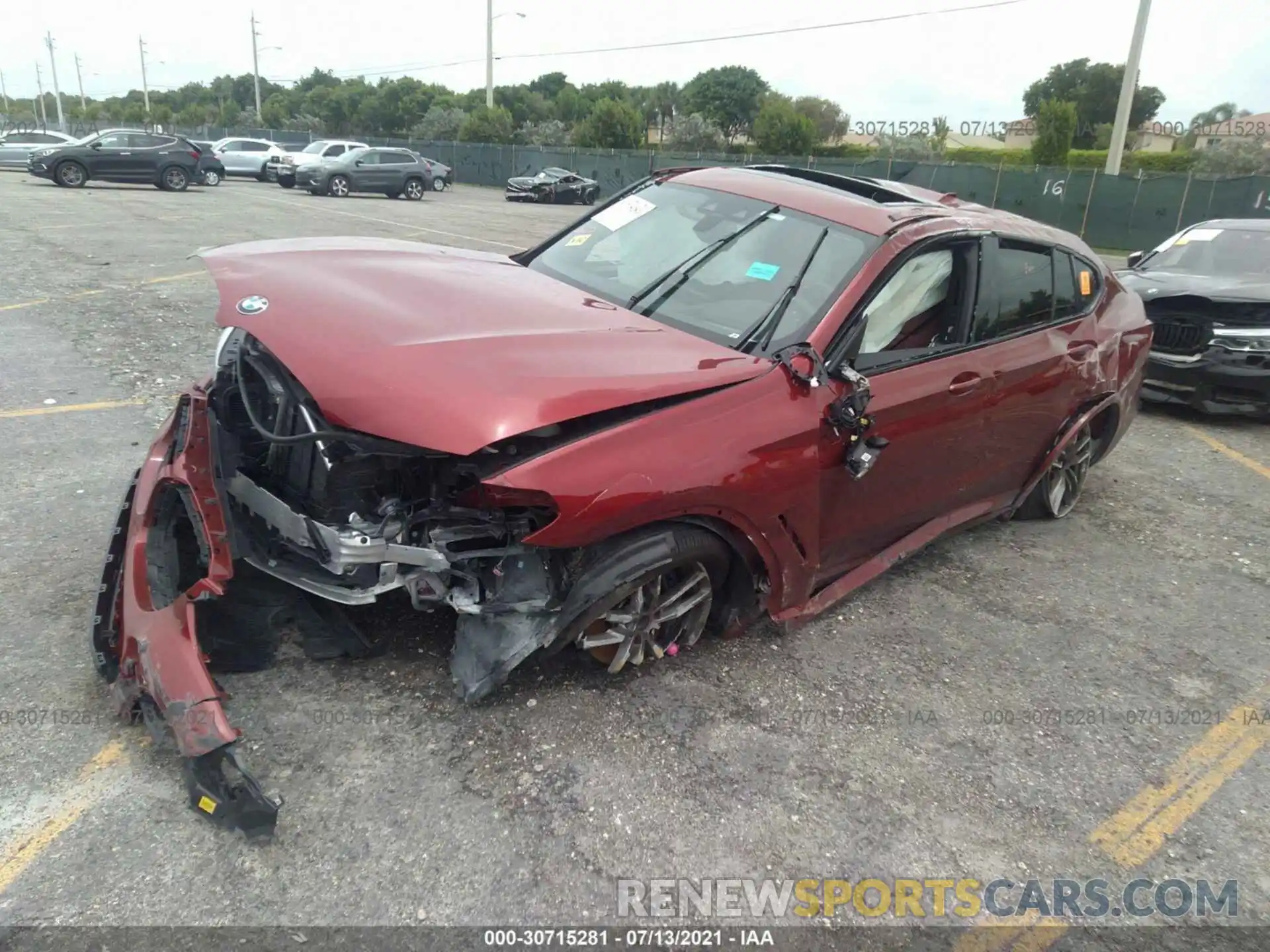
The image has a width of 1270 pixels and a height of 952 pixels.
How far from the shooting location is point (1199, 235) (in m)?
8.32

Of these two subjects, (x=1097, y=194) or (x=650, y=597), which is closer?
(x=650, y=597)

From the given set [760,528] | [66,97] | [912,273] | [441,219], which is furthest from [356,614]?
[66,97]

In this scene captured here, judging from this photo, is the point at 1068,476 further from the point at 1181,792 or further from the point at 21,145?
the point at 21,145

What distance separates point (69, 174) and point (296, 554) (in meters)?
24.0

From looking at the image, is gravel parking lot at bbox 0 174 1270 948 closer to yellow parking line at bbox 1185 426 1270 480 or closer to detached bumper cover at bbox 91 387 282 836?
detached bumper cover at bbox 91 387 282 836

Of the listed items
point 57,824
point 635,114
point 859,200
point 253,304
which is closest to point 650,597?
point 253,304

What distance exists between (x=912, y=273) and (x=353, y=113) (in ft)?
277

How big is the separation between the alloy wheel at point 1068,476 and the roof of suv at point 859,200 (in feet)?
3.66

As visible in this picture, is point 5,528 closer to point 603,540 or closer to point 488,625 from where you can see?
point 488,625

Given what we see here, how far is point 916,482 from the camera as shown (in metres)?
3.72

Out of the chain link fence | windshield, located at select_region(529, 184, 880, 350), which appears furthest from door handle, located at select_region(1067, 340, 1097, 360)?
the chain link fence

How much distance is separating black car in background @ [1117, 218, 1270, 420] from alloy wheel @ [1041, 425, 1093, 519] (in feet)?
7.64

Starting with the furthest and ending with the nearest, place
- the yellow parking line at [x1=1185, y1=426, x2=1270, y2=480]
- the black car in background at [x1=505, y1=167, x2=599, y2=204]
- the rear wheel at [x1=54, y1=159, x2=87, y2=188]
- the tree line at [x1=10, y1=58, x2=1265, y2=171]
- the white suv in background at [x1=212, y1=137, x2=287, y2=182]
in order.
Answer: the tree line at [x1=10, y1=58, x2=1265, y2=171] < the black car in background at [x1=505, y1=167, x2=599, y2=204] < the white suv in background at [x1=212, y1=137, x2=287, y2=182] < the rear wheel at [x1=54, y1=159, x2=87, y2=188] < the yellow parking line at [x1=1185, y1=426, x2=1270, y2=480]

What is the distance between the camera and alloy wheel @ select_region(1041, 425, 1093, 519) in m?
4.90
